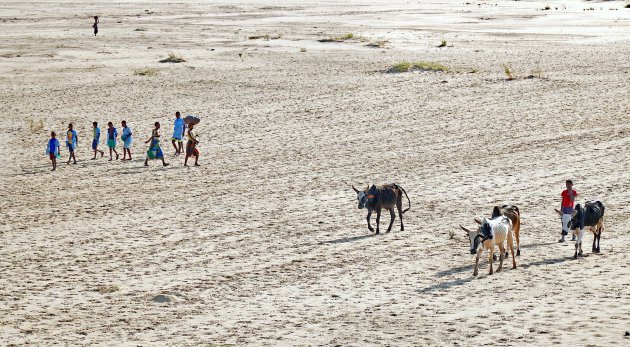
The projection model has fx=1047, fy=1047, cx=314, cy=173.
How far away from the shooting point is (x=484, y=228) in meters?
15.4

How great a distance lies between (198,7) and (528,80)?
43.3 metres

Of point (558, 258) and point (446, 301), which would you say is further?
point (558, 258)

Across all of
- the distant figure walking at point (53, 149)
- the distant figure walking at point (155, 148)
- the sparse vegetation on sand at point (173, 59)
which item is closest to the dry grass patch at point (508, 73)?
the sparse vegetation on sand at point (173, 59)

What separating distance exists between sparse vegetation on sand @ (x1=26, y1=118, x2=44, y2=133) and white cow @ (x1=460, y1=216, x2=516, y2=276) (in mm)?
18189

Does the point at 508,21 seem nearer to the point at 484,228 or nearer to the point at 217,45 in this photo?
the point at 217,45

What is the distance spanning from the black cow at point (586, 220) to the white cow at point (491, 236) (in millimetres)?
1068

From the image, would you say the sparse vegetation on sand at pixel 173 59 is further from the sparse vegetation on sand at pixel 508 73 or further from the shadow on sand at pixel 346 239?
the shadow on sand at pixel 346 239

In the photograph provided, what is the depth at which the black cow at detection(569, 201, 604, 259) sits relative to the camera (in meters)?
16.4

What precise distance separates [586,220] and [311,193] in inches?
284

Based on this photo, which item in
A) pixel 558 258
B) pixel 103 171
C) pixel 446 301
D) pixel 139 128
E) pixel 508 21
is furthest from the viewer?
pixel 508 21

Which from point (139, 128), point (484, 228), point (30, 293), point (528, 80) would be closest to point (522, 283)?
point (484, 228)

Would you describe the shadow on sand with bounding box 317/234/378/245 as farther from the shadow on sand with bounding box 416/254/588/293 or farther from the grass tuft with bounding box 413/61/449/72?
the grass tuft with bounding box 413/61/449/72

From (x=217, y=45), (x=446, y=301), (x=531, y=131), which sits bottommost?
(x=446, y=301)

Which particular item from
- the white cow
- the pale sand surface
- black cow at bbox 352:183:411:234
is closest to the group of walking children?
the pale sand surface
